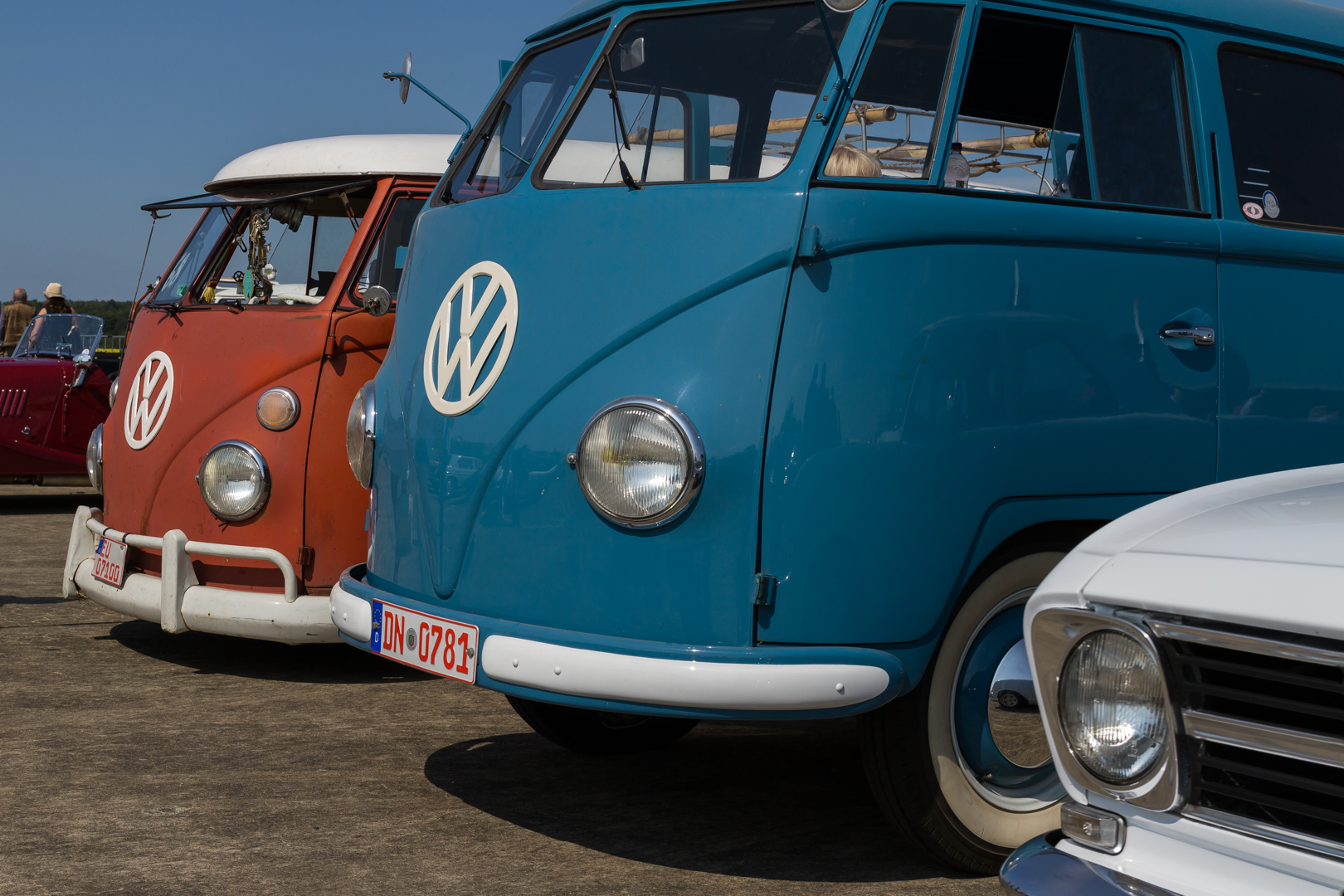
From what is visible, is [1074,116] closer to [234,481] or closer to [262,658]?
[234,481]

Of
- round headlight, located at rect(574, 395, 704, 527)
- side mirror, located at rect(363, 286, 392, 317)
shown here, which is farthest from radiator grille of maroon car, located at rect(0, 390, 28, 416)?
round headlight, located at rect(574, 395, 704, 527)

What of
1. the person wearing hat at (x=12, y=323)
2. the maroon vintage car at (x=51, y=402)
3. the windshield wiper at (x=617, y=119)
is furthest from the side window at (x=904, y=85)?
the person wearing hat at (x=12, y=323)

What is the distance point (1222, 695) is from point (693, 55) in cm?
238

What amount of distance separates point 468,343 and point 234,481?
220 centimetres

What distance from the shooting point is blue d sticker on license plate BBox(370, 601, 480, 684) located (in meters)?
3.27

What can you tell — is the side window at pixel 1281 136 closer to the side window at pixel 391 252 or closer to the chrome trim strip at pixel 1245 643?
the chrome trim strip at pixel 1245 643

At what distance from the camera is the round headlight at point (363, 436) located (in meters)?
3.95

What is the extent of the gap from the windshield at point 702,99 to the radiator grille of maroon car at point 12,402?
8.51m

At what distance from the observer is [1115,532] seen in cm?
221

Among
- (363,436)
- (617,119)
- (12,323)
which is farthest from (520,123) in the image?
(12,323)

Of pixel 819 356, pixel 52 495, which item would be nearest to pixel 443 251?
pixel 819 356

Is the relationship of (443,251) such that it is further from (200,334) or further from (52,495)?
(52,495)

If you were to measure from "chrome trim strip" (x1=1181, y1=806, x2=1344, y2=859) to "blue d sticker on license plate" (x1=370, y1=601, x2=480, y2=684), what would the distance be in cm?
180

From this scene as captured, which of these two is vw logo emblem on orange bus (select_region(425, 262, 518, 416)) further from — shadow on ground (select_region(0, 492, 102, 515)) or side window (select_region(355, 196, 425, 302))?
shadow on ground (select_region(0, 492, 102, 515))
